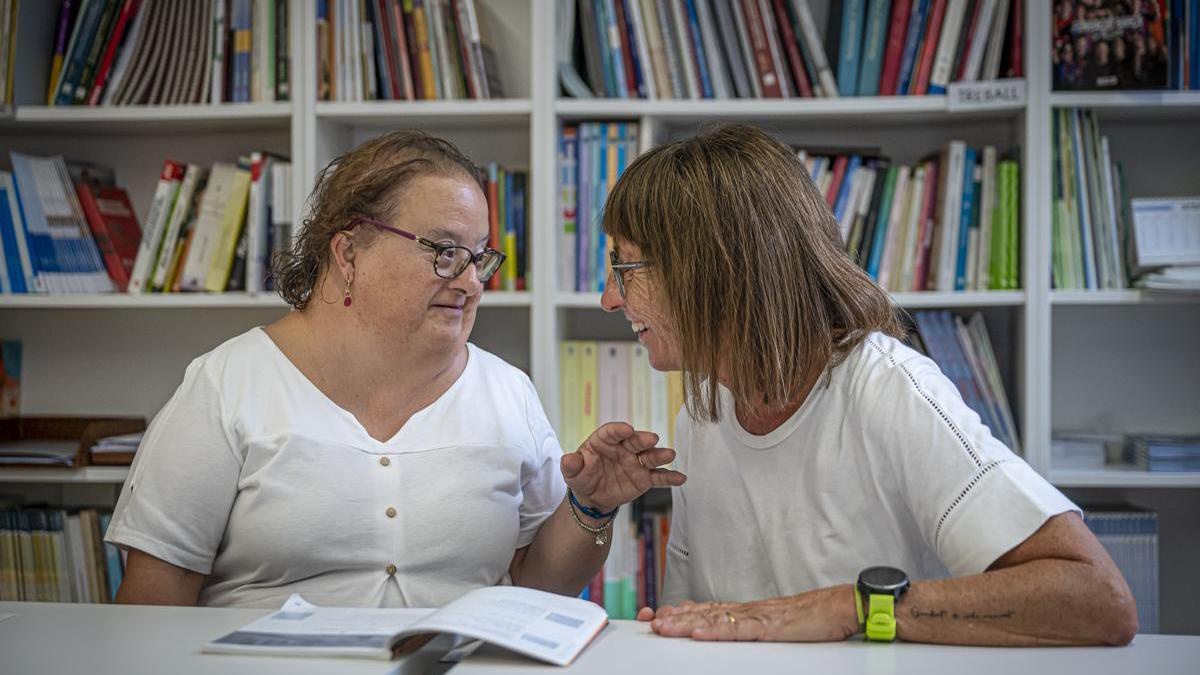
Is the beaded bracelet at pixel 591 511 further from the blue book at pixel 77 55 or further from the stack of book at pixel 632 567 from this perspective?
the blue book at pixel 77 55

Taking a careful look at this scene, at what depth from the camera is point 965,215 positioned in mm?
2402

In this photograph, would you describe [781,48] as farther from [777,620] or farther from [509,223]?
[777,620]

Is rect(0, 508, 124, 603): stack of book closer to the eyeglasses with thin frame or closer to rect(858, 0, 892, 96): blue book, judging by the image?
the eyeglasses with thin frame

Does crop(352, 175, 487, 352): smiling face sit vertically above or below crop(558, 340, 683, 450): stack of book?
above

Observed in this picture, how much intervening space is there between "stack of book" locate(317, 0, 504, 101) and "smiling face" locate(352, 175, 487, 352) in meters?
0.85

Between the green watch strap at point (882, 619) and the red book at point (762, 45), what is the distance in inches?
61.1

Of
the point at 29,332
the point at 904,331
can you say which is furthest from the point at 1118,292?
the point at 29,332

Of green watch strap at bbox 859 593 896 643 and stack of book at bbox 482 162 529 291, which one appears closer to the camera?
green watch strap at bbox 859 593 896 643

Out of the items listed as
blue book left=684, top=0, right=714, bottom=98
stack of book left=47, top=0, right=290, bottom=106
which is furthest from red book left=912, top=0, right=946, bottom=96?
stack of book left=47, top=0, right=290, bottom=106

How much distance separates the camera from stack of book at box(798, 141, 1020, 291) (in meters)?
2.39

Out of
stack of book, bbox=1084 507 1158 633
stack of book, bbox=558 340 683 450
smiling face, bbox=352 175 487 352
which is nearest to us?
smiling face, bbox=352 175 487 352

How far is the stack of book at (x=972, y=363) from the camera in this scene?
2.40 meters

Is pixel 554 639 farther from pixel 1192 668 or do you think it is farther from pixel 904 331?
pixel 904 331

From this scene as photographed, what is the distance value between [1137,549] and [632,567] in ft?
3.78
